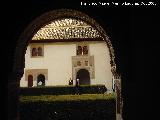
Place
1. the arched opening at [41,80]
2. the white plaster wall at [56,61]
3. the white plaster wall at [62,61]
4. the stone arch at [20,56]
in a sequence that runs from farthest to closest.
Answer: the arched opening at [41,80], the white plaster wall at [56,61], the white plaster wall at [62,61], the stone arch at [20,56]

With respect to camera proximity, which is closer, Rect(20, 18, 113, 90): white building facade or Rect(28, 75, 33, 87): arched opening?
Rect(20, 18, 113, 90): white building facade

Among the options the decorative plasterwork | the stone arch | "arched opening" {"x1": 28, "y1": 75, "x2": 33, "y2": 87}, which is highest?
the decorative plasterwork

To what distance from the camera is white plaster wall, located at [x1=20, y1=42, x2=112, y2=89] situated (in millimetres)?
29547

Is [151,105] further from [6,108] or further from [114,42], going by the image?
[6,108]

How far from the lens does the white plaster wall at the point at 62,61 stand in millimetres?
29547

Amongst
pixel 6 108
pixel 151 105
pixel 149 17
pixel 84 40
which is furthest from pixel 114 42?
pixel 84 40

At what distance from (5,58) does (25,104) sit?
6912 millimetres

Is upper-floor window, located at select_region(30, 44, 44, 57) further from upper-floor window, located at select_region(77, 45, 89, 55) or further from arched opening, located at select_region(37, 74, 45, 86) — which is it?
upper-floor window, located at select_region(77, 45, 89, 55)

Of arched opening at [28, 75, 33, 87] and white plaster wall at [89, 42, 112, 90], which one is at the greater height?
white plaster wall at [89, 42, 112, 90]

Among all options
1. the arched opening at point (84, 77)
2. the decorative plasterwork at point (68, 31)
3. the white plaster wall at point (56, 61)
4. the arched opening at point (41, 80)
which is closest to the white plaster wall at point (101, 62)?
the decorative plasterwork at point (68, 31)

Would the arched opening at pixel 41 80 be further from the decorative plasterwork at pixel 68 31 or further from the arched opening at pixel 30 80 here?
the decorative plasterwork at pixel 68 31

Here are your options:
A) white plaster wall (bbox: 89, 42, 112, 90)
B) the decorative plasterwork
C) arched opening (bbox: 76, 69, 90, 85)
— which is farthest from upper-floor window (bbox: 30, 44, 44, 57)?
white plaster wall (bbox: 89, 42, 112, 90)

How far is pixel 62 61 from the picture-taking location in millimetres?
29859

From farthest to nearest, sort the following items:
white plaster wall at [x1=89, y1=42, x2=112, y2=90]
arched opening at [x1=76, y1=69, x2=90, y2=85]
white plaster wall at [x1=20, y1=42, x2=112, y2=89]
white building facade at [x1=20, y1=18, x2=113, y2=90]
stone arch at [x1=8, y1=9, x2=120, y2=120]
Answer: arched opening at [x1=76, y1=69, x2=90, y2=85], white plaster wall at [x1=20, y1=42, x2=112, y2=89], white building facade at [x1=20, y1=18, x2=113, y2=90], white plaster wall at [x1=89, y1=42, x2=112, y2=90], stone arch at [x1=8, y1=9, x2=120, y2=120]
